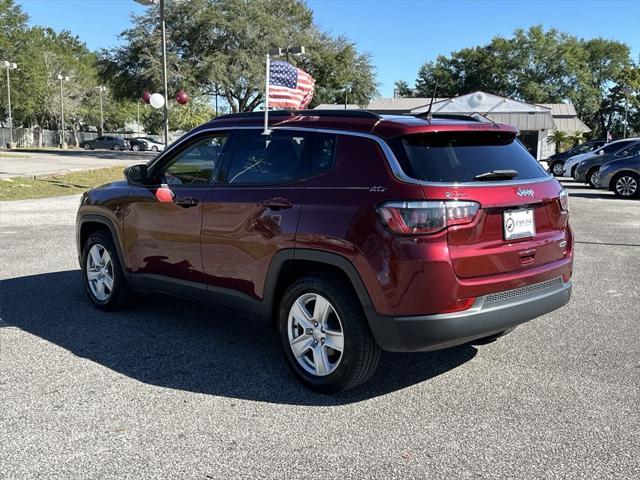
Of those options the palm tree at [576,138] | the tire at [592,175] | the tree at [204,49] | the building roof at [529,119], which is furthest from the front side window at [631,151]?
the palm tree at [576,138]

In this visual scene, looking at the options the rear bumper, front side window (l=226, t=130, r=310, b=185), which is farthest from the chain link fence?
the rear bumper

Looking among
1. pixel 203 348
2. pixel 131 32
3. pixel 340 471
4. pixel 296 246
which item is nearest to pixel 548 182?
pixel 296 246

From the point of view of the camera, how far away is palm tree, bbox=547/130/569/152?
5168cm

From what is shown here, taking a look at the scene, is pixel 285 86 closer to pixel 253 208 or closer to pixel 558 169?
pixel 253 208

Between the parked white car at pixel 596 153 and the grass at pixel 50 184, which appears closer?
the grass at pixel 50 184

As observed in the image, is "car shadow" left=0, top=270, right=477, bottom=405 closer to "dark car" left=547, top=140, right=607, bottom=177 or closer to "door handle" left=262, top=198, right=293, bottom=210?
"door handle" left=262, top=198, right=293, bottom=210

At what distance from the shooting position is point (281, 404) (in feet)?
12.3

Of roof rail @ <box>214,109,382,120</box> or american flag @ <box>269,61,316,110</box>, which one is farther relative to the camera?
american flag @ <box>269,61,316,110</box>

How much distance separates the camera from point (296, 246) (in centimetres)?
384

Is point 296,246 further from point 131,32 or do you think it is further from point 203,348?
point 131,32

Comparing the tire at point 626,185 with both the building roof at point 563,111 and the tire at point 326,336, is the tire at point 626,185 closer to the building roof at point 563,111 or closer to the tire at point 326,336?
the tire at point 326,336

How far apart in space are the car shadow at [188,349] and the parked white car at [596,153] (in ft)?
64.2

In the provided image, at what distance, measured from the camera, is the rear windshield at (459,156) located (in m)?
3.56

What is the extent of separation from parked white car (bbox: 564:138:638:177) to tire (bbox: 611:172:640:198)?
3.96 m
